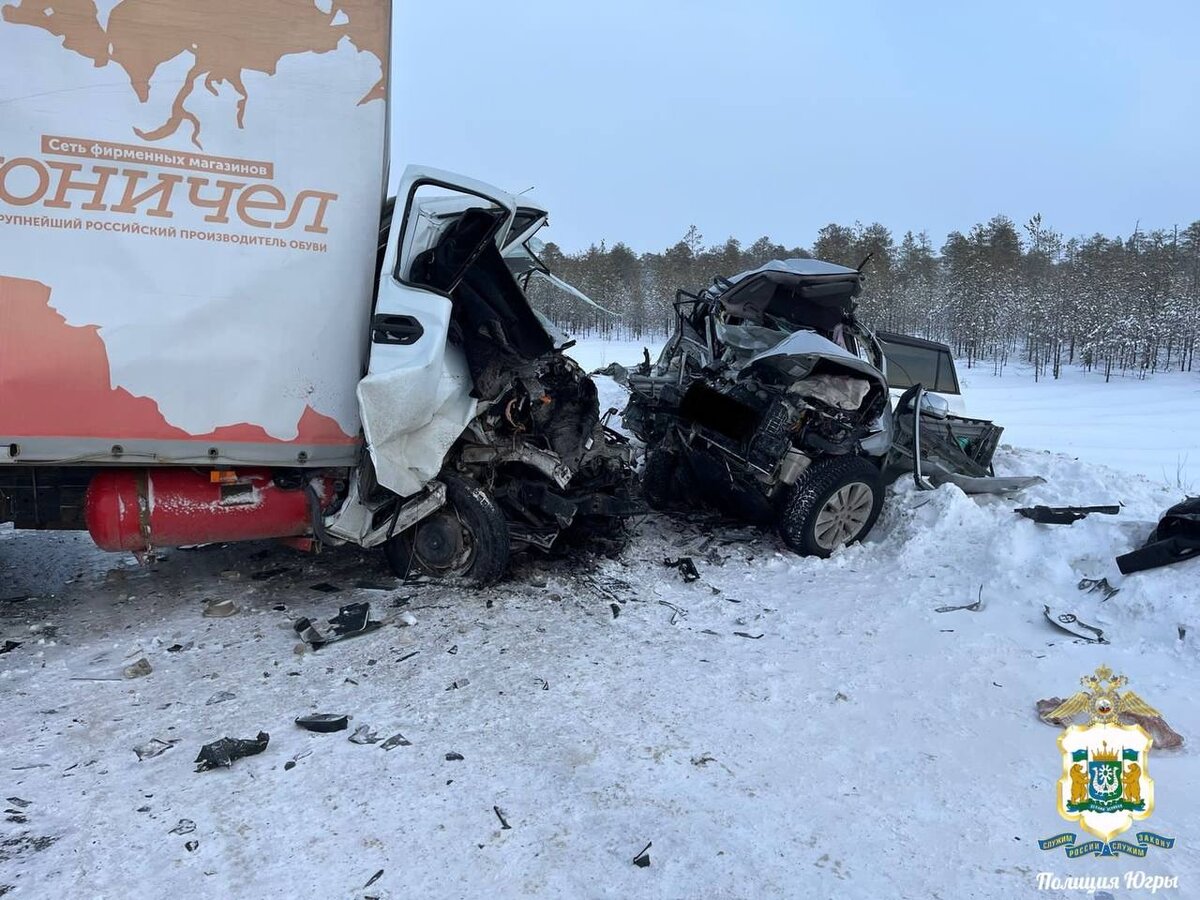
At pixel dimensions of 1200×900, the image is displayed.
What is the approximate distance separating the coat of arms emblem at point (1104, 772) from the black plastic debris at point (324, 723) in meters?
2.75

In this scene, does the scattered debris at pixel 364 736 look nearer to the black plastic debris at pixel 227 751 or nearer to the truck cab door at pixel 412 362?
the black plastic debris at pixel 227 751

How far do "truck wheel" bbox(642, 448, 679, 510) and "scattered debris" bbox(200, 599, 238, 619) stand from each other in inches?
143

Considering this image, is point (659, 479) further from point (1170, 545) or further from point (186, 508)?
point (186, 508)

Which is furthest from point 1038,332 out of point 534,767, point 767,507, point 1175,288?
point 534,767

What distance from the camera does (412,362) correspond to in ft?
13.6

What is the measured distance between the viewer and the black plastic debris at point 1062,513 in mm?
5184

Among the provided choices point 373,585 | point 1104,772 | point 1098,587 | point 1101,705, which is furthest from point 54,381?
point 1098,587

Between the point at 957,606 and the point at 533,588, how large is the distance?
2.72m

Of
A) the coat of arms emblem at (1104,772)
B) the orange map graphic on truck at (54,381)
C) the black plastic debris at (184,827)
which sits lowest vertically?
the black plastic debris at (184,827)

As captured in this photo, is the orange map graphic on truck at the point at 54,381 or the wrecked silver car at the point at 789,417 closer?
the orange map graphic on truck at the point at 54,381

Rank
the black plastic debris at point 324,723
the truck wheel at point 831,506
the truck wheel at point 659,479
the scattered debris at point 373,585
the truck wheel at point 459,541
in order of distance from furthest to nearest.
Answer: the truck wheel at point 659,479
the truck wheel at point 831,506
the scattered debris at point 373,585
the truck wheel at point 459,541
the black plastic debris at point 324,723

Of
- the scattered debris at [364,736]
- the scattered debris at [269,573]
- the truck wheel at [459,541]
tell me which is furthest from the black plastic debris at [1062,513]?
the scattered debris at [269,573]

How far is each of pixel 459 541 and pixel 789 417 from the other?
103 inches

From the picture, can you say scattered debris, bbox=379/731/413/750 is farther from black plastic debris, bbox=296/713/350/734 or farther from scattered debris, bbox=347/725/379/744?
black plastic debris, bbox=296/713/350/734
